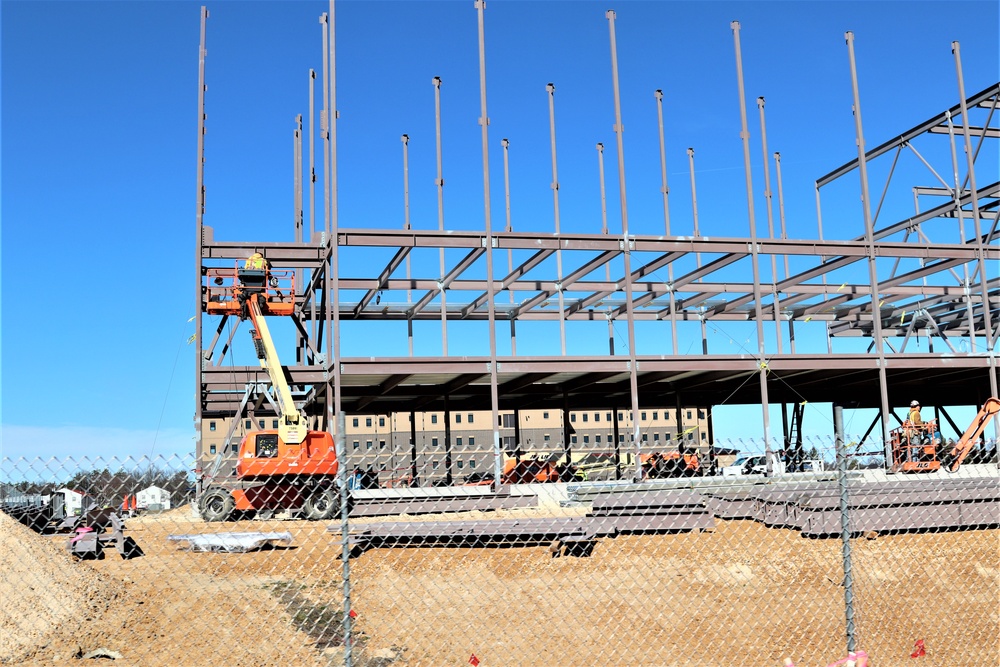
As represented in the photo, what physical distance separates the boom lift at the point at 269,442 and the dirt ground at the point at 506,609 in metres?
4.51

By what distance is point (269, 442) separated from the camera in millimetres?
21562

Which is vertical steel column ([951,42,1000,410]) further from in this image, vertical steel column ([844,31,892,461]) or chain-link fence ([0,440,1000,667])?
chain-link fence ([0,440,1000,667])

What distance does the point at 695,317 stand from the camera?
36375mm

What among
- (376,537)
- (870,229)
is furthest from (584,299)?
(376,537)

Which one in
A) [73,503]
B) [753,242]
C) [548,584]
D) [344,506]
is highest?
[753,242]

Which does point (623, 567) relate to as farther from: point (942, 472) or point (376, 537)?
point (942, 472)

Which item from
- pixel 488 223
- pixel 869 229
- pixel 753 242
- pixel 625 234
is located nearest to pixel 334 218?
pixel 488 223

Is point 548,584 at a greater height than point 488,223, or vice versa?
point 488,223

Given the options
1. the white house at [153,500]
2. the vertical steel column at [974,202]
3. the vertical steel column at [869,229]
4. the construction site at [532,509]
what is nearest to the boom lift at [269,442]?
the construction site at [532,509]

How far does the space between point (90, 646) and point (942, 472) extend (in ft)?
72.1

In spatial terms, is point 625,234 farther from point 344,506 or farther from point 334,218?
point 344,506

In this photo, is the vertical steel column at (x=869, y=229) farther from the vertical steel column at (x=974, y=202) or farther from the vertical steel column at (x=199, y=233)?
the vertical steel column at (x=199, y=233)

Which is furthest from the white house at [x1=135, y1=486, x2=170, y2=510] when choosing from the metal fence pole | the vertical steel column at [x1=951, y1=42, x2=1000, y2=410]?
the vertical steel column at [x1=951, y1=42, x2=1000, y2=410]

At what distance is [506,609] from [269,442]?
11.8 metres
